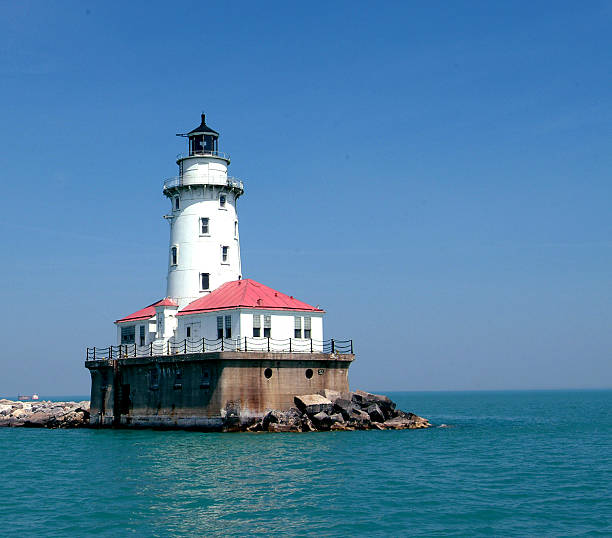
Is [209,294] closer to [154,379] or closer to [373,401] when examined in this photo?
[154,379]

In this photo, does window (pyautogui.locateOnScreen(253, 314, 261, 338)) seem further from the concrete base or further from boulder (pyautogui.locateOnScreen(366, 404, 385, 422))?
boulder (pyautogui.locateOnScreen(366, 404, 385, 422))

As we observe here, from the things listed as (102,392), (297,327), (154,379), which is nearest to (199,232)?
(297,327)

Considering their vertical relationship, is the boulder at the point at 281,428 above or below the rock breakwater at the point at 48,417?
below

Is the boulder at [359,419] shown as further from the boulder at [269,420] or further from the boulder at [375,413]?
the boulder at [269,420]

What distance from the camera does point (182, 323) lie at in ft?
158

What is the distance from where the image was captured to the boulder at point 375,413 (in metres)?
44.8

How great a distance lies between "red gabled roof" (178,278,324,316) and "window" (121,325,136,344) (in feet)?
13.3

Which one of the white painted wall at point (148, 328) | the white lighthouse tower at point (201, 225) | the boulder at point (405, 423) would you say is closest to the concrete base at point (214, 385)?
the white painted wall at point (148, 328)

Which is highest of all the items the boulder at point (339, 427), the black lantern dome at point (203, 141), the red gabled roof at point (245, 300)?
the black lantern dome at point (203, 141)

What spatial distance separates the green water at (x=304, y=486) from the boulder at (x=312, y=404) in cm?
243

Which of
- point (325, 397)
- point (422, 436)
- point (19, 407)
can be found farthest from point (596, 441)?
point (19, 407)

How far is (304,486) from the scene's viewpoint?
26.8 metres

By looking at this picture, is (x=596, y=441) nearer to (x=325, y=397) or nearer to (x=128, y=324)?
(x=325, y=397)

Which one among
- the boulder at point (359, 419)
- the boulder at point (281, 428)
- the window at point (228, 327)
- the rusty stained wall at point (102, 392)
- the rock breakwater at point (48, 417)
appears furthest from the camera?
the rock breakwater at point (48, 417)
